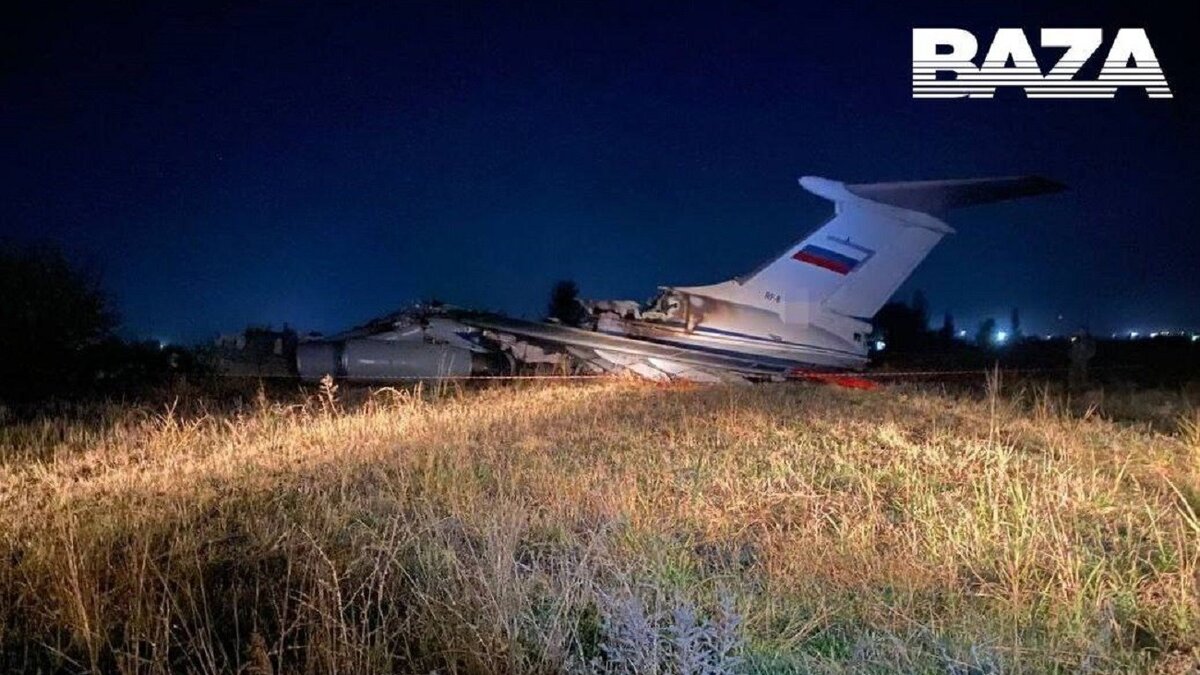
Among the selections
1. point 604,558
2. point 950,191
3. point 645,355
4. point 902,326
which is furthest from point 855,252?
point 902,326

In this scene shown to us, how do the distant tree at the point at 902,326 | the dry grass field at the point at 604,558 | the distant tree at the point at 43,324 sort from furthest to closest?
the distant tree at the point at 902,326, the distant tree at the point at 43,324, the dry grass field at the point at 604,558

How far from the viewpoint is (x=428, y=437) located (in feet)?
24.5

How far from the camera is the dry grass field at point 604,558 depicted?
8.87ft

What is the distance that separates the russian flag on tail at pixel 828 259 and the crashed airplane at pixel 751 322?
2 centimetres

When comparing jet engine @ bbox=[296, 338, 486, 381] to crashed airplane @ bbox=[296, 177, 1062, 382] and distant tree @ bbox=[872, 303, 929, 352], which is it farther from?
distant tree @ bbox=[872, 303, 929, 352]

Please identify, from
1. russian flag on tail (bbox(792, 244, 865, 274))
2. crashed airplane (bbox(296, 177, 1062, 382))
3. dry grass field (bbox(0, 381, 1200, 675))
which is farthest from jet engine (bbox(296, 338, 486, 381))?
dry grass field (bbox(0, 381, 1200, 675))

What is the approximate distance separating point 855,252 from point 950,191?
2064 mm

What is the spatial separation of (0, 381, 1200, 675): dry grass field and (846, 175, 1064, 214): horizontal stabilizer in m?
8.01

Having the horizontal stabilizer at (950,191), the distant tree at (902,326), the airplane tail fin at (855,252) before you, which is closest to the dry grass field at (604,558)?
the horizontal stabilizer at (950,191)

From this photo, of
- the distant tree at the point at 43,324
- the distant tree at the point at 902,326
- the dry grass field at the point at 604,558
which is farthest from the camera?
the distant tree at the point at 902,326

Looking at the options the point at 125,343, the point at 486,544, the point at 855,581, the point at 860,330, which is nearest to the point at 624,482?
the point at 486,544

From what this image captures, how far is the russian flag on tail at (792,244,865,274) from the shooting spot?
50.8 ft

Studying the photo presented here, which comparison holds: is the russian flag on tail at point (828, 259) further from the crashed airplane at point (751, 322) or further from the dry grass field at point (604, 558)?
the dry grass field at point (604, 558)

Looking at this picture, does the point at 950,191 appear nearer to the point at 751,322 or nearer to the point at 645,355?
the point at 751,322
